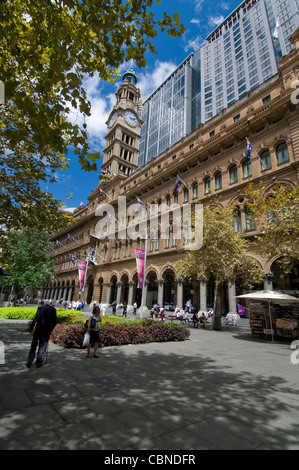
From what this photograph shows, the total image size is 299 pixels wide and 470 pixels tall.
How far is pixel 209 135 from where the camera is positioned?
27578 mm

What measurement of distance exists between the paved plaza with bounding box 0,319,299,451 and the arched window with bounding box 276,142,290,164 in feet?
58.2

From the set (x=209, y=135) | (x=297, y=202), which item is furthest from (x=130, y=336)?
(x=209, y=135)

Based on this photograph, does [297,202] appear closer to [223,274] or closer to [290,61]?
[223,274]

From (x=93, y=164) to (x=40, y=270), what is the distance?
24932 millimetres

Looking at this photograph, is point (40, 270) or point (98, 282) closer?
point (40, 270)

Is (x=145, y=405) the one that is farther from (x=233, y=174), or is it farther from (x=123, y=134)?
(x=123, y=134)

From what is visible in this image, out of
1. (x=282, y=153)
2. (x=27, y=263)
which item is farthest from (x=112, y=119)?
(x=282, y=153)

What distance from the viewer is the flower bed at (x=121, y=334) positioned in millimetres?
8445

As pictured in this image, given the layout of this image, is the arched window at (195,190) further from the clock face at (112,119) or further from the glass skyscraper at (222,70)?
the clock face at (112,119)

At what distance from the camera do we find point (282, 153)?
63.8 feet

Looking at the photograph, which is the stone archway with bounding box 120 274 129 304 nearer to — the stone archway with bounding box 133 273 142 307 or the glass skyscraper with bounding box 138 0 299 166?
the stone archway with bounding box 133 273 142 307

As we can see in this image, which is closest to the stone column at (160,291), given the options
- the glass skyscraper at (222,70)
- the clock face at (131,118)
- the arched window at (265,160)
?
the arched window at (265,160)

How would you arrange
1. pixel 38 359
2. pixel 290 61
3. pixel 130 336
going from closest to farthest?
pixel 38 359 → pixel 130 336 → pixel 290 61

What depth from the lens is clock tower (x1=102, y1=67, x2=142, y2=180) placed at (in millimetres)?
51688
